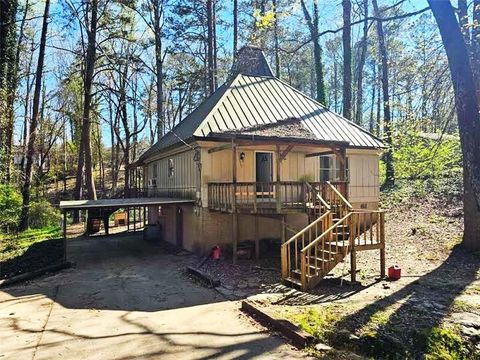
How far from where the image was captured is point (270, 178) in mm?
13734

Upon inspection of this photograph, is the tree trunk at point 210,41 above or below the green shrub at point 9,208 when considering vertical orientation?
above

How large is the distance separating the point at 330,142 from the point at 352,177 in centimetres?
521

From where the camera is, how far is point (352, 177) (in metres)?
16.1

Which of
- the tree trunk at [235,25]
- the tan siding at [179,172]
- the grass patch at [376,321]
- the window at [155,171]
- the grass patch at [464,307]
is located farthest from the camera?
the tree trunk at [235,25]

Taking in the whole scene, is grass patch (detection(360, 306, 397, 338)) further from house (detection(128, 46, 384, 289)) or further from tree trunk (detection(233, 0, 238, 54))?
tree trunk (detection(233, 0, 238, 54))

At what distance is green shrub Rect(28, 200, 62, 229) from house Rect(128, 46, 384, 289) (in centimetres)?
750

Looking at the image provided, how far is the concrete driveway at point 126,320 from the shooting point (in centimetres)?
501

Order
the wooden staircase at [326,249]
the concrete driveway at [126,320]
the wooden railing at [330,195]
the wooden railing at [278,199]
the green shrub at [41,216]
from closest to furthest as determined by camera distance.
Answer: the concrete driveway at [126,320]
the wooden staircase at [326,249]
the wooden railing at [278,199]
the wooden railing at [330,195]
the green shrub at [41,216]

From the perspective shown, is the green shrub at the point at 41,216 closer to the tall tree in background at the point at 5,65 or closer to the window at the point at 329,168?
the tall tree in background at the point at 5,65

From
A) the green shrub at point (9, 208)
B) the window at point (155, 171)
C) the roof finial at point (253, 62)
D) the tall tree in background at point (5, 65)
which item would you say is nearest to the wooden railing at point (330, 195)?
the roof finial at point (253, 62)

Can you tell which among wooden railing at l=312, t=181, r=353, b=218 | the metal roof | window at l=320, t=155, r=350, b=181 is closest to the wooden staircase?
wooden railing at l=312, t=181, r=353, b=218

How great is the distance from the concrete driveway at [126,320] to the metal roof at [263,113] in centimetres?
526

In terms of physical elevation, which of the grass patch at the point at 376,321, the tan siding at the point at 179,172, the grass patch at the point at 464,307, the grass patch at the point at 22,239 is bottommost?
the grass patch at the point at 22,239

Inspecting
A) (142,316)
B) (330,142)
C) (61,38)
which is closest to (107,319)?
(142,316)
